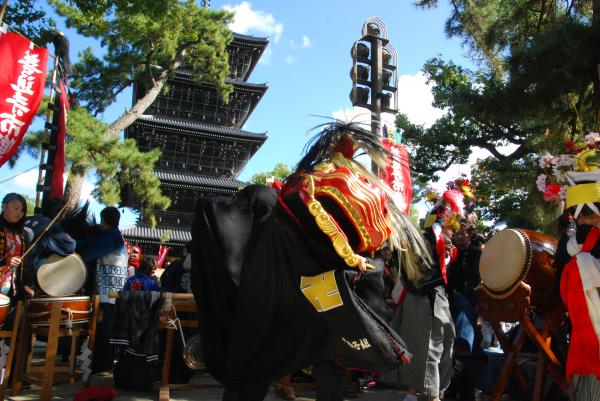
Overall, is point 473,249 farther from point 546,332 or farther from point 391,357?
point 391,357

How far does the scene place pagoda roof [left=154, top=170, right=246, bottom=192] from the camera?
23.6 metres

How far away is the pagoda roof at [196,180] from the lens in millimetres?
23578

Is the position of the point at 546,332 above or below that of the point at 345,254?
below

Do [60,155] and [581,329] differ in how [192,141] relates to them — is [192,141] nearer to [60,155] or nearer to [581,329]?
[60,155]

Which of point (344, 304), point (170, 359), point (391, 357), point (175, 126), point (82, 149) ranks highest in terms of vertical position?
point (175, 126)

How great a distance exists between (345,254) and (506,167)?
862 centimetres

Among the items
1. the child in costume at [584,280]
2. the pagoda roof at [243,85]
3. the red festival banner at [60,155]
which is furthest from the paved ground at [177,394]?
the pagoda roof at [243,85]

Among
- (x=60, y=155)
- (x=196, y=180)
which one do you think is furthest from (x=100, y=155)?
(x=196, y=180)

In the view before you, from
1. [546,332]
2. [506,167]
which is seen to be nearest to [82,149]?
[506,167]

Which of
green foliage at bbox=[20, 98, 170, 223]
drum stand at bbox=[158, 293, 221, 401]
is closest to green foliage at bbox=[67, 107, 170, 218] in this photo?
green foliage at bbox=[20, 98, 170, 223]

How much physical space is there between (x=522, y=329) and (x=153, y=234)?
21.4 metres

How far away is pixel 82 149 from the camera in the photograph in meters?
13.4

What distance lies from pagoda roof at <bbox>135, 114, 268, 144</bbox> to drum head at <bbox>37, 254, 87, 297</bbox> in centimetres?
2023

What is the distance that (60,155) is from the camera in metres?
6.55
